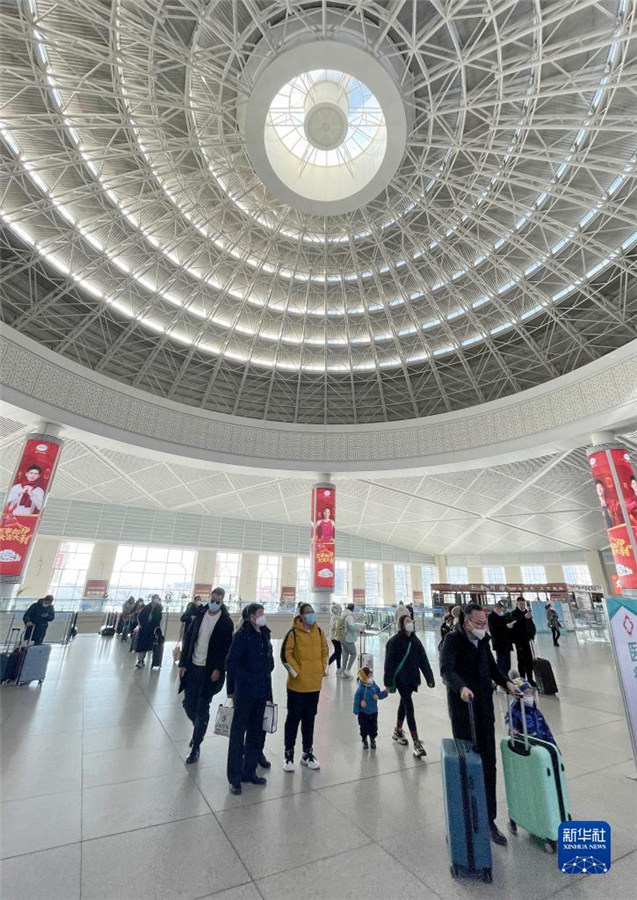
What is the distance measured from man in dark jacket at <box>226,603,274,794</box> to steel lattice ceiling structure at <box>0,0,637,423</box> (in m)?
15.4

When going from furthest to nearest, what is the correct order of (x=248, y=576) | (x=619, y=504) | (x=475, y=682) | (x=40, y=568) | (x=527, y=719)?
(x=248, y=576) → (x=40, y=568) → (x=619, y=504) → (x=475, y=682) → (x=527, y=719)

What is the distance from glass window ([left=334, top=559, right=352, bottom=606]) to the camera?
42.6 meters

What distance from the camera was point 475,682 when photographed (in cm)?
389

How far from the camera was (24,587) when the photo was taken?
3070 cm

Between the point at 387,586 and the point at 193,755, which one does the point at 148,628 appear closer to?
the point at 193,755

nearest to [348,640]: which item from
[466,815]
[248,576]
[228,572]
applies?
[466,815]

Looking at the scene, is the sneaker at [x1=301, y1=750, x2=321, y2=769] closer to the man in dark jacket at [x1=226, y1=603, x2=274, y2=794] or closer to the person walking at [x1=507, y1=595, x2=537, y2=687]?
the man in dark jacket at [x1=226, y1=603, x2=274, y2=794]

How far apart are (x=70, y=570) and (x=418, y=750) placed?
36.5m

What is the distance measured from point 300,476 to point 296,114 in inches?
722

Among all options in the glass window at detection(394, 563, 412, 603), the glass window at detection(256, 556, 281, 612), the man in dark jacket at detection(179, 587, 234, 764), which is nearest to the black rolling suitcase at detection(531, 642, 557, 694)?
the man in dark jacket at detection(179, 587, 234, 764)

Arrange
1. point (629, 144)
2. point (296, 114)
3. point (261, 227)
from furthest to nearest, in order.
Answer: point (261, 227), point (296, 114), point (629, 144)

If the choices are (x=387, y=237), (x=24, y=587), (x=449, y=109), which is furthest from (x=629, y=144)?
(x=24, y=587)

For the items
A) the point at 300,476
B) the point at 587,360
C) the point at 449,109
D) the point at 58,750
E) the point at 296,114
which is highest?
the point at 296,114

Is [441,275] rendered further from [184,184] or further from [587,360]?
[184,184]
